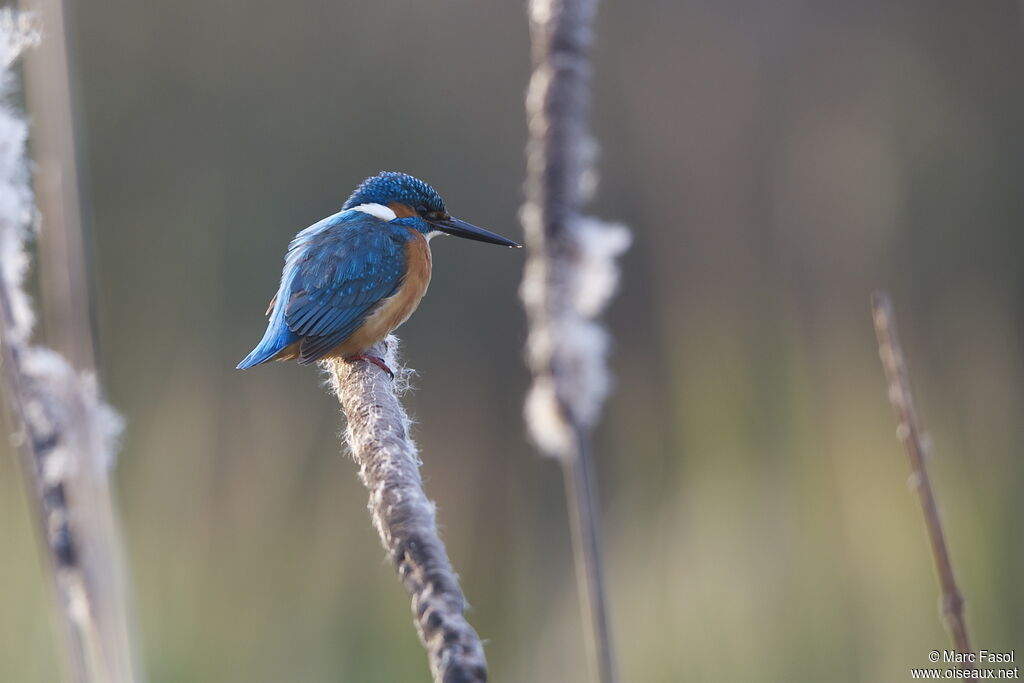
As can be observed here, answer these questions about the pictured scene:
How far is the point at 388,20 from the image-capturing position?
14.3ft

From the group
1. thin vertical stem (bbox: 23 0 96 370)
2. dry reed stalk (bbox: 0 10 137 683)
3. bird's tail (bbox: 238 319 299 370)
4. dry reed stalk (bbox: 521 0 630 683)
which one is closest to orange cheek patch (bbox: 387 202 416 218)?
bird's tail (bbox: 238 319 299 370)

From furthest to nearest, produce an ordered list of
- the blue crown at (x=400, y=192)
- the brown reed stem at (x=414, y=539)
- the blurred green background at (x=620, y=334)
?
the blue crown at (x=400, y=192) → the blurred green background at (x=620, y=334) → the brown reed stem at (x=414, y=539)

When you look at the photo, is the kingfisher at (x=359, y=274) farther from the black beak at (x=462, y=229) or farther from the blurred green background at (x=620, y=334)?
the blurred green background at (x=620, y=334)

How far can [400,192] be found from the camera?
2297 mm

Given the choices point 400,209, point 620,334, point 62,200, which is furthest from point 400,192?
point 620,334

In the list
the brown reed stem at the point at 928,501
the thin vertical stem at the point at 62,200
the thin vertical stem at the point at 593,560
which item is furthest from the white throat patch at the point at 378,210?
the thin vertical stem at the point at 593,560

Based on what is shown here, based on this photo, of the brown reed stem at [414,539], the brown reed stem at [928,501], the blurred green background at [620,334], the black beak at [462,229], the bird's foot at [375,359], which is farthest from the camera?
the black beak at [462,229]

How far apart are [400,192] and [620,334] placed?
1.50m

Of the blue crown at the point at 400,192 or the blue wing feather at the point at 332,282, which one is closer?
the blue wing feather at the point at 332,282

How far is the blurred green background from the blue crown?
502mm

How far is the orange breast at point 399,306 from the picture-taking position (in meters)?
1.96

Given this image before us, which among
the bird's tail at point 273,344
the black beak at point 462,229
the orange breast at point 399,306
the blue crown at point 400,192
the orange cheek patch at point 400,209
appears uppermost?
the blue crown at point 400,192

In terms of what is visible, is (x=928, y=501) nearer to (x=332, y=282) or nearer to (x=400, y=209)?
(x=332, y=282)

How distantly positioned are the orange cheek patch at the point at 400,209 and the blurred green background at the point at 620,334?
19.3 inches
